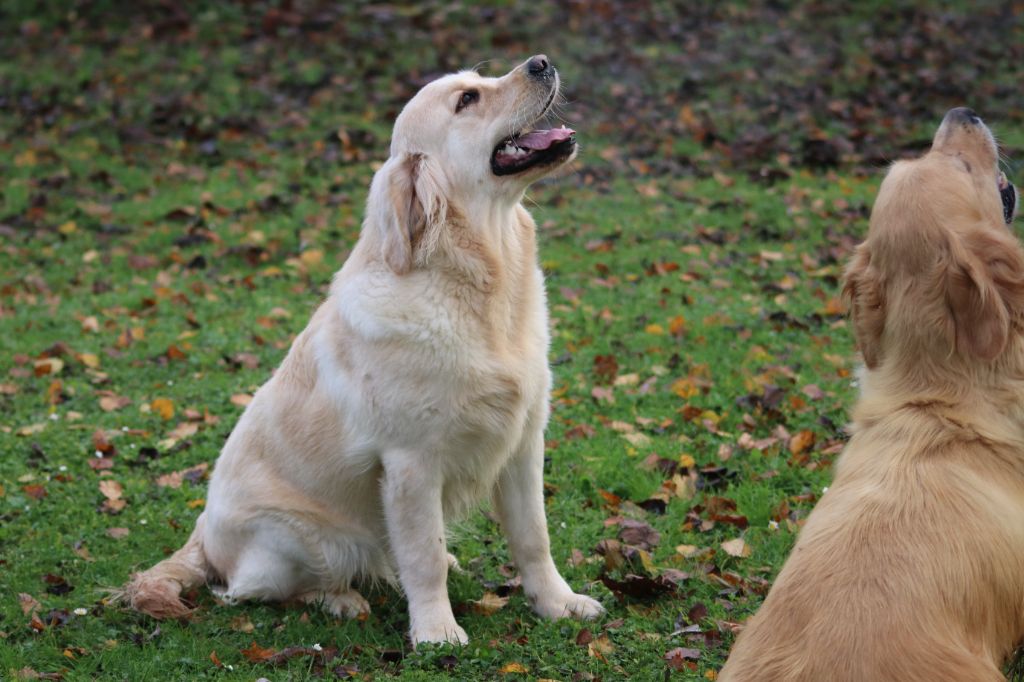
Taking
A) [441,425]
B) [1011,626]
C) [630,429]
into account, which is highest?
[441,425]

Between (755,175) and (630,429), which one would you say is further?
(755,175)

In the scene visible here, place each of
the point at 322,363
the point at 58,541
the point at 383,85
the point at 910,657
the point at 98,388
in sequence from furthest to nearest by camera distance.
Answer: the point at 383,85 < the point at 98,388 < the point at 58,541 < the point at 322,363 < the point at 910,657

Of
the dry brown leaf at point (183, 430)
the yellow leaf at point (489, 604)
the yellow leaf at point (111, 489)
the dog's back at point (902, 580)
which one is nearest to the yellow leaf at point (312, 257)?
the dry brown leaf at point (183, 430)

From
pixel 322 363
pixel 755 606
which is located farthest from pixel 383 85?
pixel 755 606

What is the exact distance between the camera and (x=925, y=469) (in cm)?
339

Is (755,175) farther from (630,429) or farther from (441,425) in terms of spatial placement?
(441,425)

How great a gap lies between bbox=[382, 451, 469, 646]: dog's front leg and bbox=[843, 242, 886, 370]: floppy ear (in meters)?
1.69

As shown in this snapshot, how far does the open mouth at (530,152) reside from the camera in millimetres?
4664

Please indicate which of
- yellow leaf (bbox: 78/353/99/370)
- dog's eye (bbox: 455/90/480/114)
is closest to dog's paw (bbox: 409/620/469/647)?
dog's eye (bbox: 455/90/480/114)

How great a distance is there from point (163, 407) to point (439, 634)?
3118 mm

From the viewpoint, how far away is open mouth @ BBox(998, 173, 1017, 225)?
157 inches

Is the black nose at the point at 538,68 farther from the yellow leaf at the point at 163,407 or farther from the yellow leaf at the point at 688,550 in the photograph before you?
the yellow leaf at the point at 163,407

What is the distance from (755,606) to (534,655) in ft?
3.02

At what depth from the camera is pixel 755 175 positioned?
11.1 meters
